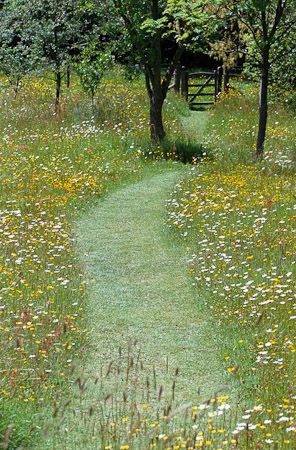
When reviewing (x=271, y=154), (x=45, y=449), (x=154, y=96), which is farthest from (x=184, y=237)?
(x=154, y=96)

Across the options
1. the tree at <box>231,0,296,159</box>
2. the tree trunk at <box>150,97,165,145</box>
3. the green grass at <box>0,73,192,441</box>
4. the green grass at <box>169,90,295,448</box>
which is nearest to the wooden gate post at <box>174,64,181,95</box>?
the green grass at <box>0,73,192,441</box>

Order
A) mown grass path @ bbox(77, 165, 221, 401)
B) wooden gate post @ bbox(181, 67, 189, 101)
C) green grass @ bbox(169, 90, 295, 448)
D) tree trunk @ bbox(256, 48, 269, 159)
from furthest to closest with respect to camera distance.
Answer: wooden gate post @ bbox(181, 67, 189, 101)
tree trunk @ bbox(256, 48, 269, 159)
mown grass path @ bbox(77, 165, 221, 401)
green grass @ bbox(169, 90, 295, 448)

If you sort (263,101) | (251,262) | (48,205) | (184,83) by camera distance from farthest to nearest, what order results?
(184,83), (263,101), (48,205), (251,262)

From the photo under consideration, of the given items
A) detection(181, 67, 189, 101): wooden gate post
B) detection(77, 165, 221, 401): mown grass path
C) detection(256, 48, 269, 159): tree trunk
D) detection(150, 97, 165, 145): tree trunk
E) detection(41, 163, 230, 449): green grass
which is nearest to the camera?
detection(41, 163, 230, 449): green grass

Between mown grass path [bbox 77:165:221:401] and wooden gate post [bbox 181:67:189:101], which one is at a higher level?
wooden gate post [bbox 181:67:189:101]

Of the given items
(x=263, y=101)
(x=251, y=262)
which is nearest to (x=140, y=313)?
(x=251, y=262)

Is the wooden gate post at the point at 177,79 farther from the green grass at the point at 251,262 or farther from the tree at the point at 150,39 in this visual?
the green grass at the point at 251,262

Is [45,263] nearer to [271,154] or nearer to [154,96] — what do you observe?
[271,154]

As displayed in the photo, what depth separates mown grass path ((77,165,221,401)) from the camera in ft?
25.3

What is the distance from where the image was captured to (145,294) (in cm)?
980

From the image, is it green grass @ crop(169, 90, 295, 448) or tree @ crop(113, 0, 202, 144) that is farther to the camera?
tree @ crop(113, 0, 202, 144)

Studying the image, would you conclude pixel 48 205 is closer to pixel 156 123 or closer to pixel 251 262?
pixel 251 262

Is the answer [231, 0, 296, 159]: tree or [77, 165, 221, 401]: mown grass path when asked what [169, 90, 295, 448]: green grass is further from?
[231, 0, 296, 159]: tree

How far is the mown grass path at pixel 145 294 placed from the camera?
7.71 m
